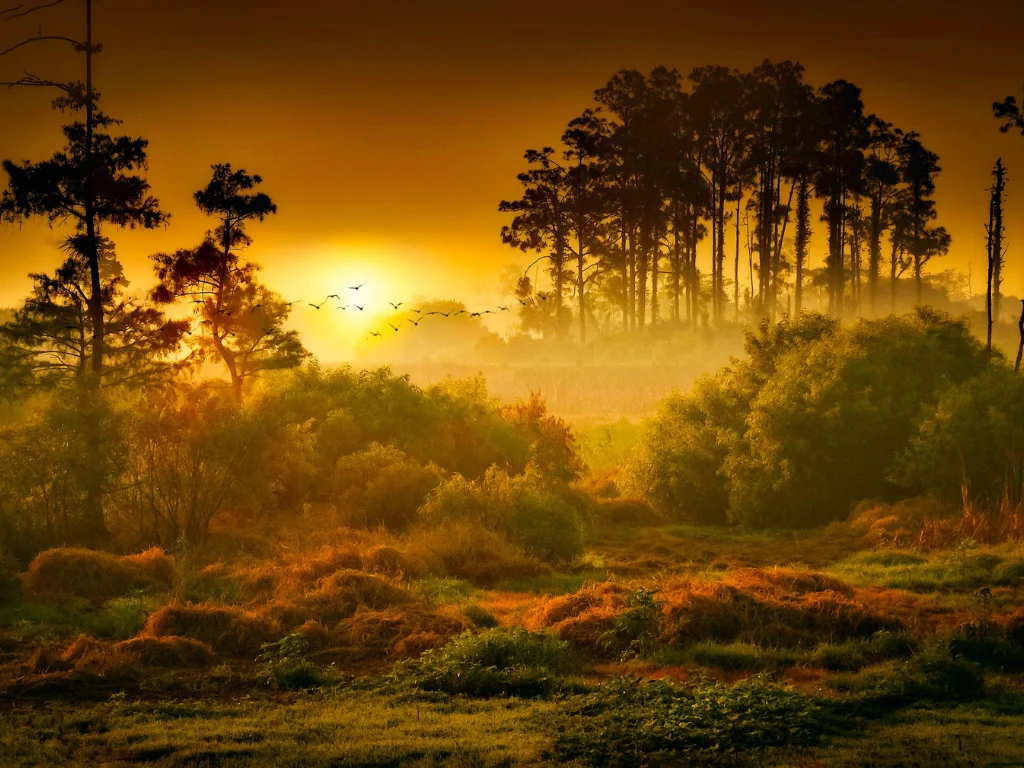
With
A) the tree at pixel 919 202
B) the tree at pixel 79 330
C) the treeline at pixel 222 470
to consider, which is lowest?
the treeline at pixel 222 470

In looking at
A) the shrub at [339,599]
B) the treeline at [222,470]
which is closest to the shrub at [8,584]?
the treeline at [222,470]


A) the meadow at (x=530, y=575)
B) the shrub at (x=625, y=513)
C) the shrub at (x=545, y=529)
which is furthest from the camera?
the shrub at (x=625, y=513)

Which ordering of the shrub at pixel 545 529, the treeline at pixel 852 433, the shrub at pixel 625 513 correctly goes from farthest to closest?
1. the shrub at pixel 625 513
2. the treeline at pixel 852 433
3. the shrub at pixel 545 529

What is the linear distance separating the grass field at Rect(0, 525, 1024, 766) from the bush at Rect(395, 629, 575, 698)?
31 millimetres

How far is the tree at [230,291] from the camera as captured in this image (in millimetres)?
30859

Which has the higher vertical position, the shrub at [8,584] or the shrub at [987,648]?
the shrub at [987,648]

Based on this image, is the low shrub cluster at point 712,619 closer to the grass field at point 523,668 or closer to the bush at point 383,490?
the grass field at point 523,668

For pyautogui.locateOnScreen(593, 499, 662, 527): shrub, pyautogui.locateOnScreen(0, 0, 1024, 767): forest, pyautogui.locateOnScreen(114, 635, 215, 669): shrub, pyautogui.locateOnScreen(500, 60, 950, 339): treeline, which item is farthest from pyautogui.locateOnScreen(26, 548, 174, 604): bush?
pyautogui.locateOnScreen(500, 60, 950, 339): treeline

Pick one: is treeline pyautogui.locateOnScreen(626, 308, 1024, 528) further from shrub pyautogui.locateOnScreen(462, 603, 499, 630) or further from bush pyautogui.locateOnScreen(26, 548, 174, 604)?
bush pyautogui.locateOnScreen(26, 548, 174, 604)

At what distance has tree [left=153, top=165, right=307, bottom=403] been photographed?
30859 millimetres

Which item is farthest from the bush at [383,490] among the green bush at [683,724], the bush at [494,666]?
the green bush at [683,724]

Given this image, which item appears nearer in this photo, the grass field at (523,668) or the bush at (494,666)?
the grass field at (523,668)

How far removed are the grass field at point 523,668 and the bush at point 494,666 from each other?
0.03 meters

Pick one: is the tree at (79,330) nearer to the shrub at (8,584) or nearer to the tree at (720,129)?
the shrub at (8,584)
